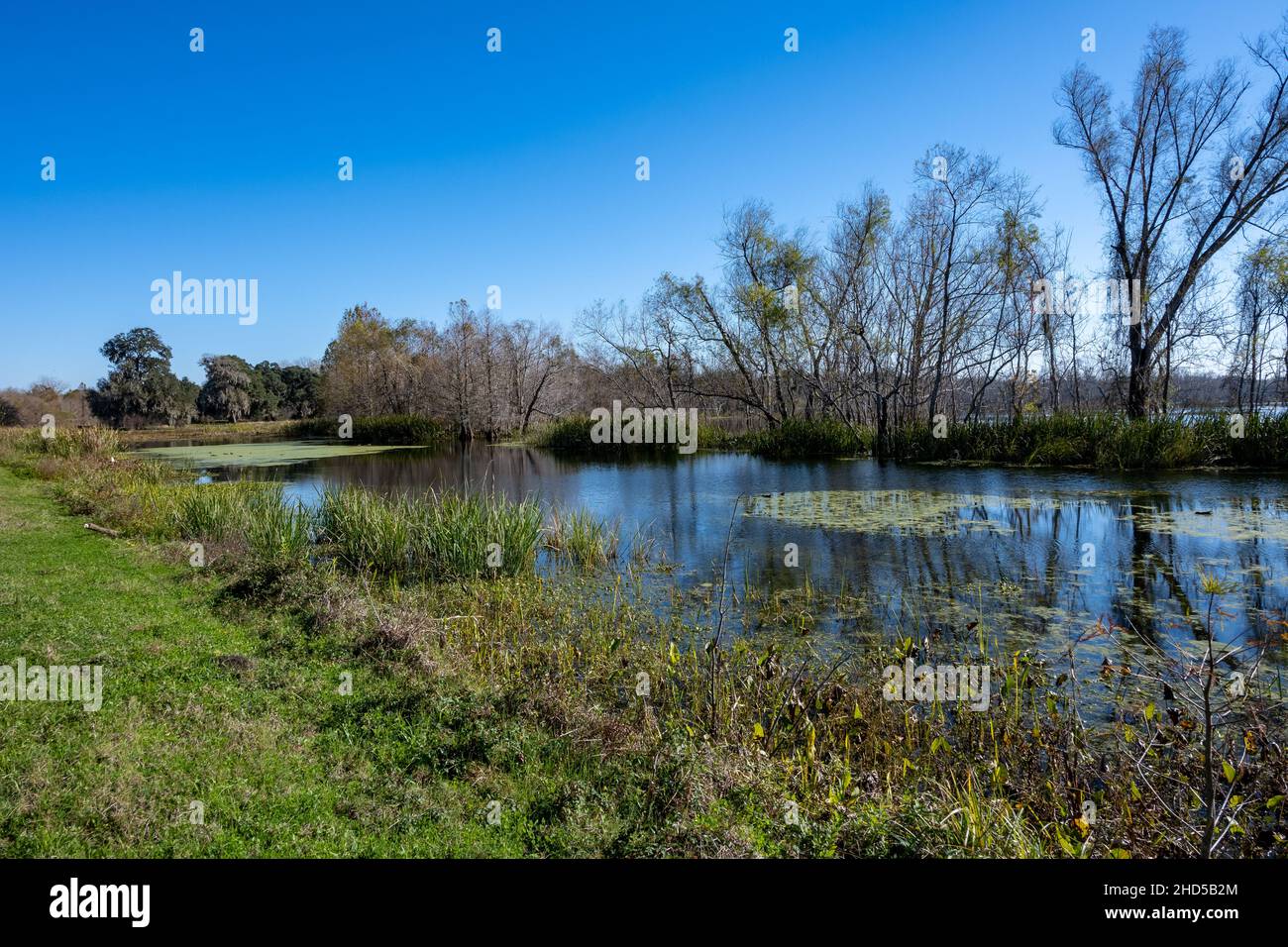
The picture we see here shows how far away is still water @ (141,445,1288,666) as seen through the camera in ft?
21.3

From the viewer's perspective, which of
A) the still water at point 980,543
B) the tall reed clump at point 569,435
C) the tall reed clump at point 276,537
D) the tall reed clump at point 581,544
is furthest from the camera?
the tall reed clump at point 569,435

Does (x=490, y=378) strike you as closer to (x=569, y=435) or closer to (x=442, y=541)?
(x=569, y=435)

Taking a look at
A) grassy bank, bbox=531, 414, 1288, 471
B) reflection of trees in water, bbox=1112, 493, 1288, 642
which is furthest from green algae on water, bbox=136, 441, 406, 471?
reflection of trees in water, bbox=1112, 493, 1288, 642

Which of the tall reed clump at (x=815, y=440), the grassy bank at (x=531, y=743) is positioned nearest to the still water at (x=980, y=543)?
the grassy bank at (x=531, y=743)

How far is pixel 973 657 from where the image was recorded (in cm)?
544

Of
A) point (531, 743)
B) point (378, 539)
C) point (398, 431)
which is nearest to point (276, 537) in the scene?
point (378, 539)

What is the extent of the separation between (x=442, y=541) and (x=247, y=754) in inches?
202

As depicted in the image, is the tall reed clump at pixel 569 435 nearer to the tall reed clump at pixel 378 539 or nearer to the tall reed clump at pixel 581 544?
the tall reed clump at pixel 581 544

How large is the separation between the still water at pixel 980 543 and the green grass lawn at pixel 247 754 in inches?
152

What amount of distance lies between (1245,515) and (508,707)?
12287 mm

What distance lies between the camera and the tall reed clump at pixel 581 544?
9.30 m

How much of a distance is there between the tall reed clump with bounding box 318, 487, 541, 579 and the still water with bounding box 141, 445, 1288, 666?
1.94 meters

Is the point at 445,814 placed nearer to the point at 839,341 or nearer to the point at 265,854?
the point at 265,854
